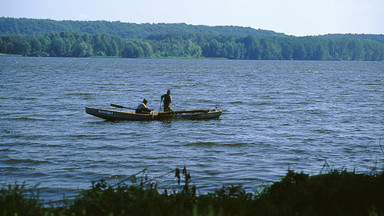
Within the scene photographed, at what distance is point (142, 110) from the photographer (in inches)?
1083

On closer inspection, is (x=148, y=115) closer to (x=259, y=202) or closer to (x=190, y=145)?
(x=190, y=145)

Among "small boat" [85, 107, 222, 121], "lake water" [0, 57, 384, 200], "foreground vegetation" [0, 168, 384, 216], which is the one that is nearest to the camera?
"foreground vegetation" [0, 168, 384, 216]

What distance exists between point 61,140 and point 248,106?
19577 mm

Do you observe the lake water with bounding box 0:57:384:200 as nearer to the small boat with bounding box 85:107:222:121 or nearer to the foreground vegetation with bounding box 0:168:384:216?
the small boat with bounding box 85:107:222:121

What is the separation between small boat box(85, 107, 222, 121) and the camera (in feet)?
89.2

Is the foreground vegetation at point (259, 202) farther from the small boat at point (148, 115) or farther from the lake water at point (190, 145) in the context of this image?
the small boat at point (148, 115)

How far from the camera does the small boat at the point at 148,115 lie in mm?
27188

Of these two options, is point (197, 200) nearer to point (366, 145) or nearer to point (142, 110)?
point (366, 145)

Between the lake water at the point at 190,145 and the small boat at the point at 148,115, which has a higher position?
the small boat at the point at 148,115

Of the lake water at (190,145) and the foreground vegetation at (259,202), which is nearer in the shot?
the foreground vegetation at (259,202)

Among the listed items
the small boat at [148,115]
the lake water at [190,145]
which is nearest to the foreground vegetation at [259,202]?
the lake water at [190,145]

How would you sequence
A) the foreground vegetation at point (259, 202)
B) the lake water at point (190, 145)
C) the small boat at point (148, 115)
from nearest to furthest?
the foreground vegetation at point (259, 202) → the lake water at point (190, 145) → the small boat at point (148, 115)

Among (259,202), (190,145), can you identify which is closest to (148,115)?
(190,145)

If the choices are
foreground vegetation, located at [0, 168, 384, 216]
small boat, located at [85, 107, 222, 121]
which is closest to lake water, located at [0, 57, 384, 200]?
small boat, located at [85, 107, 222, 121]
